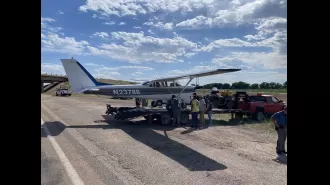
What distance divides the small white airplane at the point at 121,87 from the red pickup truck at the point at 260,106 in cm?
362

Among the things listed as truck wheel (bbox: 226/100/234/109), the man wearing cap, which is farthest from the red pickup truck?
the man wearing cap

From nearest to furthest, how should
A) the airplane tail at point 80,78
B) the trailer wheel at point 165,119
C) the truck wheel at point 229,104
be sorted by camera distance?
the trailer wheel at point 165,119 → the truck wheel at point 229,104 → the airplane tail at point 80,78

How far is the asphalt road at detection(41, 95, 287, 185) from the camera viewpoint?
20.7 feet

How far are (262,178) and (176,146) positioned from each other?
13.0 feet

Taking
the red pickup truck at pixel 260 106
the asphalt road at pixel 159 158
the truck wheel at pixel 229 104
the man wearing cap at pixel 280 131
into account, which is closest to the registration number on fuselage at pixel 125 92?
the truck wheel at pixel 229 104

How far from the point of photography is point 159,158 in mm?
8211

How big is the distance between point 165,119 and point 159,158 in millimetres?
7412

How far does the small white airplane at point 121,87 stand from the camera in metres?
19.8

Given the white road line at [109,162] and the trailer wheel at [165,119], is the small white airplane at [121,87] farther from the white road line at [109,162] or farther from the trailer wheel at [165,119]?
the white road line at [109,162]

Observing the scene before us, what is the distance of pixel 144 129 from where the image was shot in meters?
14.2
